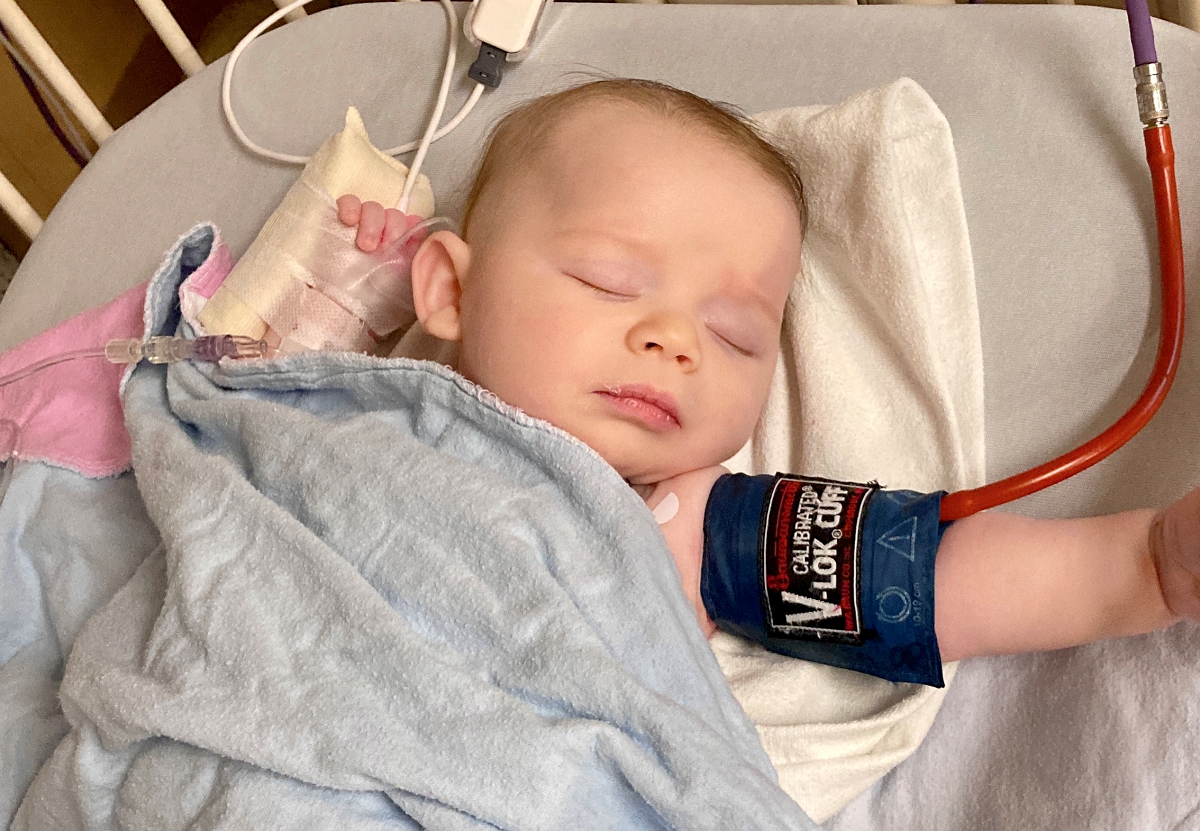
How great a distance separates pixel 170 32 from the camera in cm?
131

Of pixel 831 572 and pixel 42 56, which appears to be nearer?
pixel 831 572

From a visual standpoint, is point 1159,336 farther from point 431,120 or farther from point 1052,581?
point 431,120

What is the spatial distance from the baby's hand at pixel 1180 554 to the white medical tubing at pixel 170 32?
1.23m

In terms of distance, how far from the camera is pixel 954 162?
1019mm

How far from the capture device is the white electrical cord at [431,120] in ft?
3.87

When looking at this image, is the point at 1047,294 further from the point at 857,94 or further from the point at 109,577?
the point at 109,577

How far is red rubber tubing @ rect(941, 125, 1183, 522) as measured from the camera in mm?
808

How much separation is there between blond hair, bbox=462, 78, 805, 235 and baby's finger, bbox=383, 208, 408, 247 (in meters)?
0.10

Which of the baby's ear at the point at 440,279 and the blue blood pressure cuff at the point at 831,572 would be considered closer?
the blue blood pressure cuff at the point at 831,572

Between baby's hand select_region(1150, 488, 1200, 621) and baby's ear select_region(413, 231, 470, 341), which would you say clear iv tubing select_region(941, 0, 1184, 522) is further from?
baby's ear select_region(413, 231, 470, 341)

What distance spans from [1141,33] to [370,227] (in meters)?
0.75

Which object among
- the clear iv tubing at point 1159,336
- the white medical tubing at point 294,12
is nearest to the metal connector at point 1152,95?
the clear iv tubing at point 1159,336

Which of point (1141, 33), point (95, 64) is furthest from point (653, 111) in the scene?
point (95, 64)

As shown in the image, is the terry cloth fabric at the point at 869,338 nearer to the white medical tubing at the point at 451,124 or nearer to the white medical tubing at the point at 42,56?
the white medical tubing at the point at 451,124
